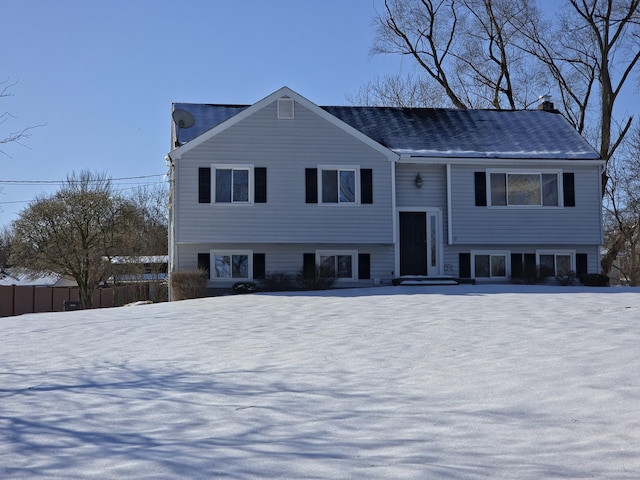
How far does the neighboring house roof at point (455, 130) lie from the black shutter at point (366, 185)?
1199 millimetres

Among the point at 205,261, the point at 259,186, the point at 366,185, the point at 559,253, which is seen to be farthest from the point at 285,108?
the point at 559,253

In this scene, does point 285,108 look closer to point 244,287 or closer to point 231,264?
point 231,264

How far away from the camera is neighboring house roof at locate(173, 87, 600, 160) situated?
73.8 feet

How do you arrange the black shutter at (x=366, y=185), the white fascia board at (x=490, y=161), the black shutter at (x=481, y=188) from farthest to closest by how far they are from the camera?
1. the black shutter at (x=481, y=188)
2. the white fascia board at (x=490, y=161)
3. the black shutter at (x=366, y=185)

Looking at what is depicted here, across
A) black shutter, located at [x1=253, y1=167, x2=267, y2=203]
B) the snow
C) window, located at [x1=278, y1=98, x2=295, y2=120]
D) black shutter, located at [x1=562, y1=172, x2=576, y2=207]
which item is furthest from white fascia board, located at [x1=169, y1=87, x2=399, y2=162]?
the snow

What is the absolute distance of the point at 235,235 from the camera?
2058 centimetres

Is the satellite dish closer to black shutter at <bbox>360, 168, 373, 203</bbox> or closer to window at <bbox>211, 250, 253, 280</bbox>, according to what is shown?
window at <bbox>211, 250, 253, 280</bbox>

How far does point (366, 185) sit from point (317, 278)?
3142mm

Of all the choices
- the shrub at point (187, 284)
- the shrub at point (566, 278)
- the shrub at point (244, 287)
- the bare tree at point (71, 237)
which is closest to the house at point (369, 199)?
the shrub at point (566, 278)

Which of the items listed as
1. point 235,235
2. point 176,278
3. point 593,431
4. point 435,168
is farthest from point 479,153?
point 593,431

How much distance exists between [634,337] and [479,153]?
12784 millimetres

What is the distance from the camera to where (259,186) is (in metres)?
20.8

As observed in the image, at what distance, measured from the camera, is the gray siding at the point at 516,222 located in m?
22.1

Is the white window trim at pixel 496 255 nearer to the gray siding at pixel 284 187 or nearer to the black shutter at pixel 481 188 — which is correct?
the black shutter at pixel 481 188
